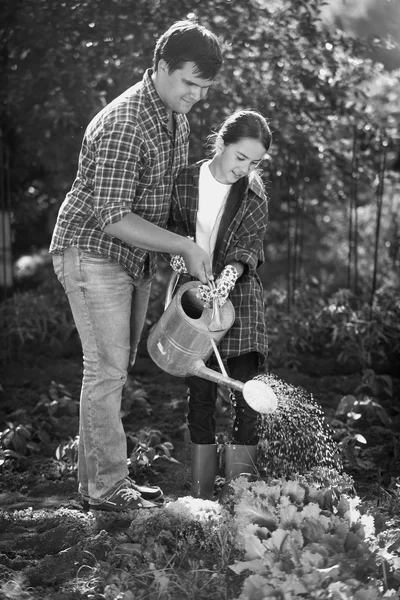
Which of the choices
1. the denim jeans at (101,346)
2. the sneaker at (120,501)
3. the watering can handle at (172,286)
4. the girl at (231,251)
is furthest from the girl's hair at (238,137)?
the sneaker at (120,501)

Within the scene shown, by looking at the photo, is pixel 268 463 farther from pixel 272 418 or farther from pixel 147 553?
pixel 147 553

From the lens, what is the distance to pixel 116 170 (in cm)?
265

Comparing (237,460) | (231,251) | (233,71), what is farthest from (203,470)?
(233,71)

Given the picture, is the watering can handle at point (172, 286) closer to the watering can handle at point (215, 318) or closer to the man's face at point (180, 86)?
the watering can handle at point (215, 318)

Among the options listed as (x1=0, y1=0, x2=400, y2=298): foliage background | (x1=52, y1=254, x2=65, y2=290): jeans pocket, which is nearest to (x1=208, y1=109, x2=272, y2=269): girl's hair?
(x1=52, y1=254, x2=65, y2=290): jeans pocket

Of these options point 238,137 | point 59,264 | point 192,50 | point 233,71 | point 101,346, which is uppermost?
point 233,71

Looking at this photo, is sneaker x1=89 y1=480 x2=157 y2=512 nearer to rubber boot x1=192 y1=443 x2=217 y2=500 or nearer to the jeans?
rubber boot x1=192 y1=443 x2=217 y2=500

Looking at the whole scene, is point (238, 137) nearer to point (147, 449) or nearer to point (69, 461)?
point (147, 449)

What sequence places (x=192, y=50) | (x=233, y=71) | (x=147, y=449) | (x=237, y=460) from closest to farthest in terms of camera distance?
(x=192, y=50) < (x=237, y=460) < (x=147, y=449) < (x=233, y=71)

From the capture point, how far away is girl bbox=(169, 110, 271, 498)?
288cm

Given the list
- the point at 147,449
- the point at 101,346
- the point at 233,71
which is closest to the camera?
the point at 101,346

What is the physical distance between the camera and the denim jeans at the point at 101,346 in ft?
9.33

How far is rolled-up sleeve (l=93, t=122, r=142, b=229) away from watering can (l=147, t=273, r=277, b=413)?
0.33m

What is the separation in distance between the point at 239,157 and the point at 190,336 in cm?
60
